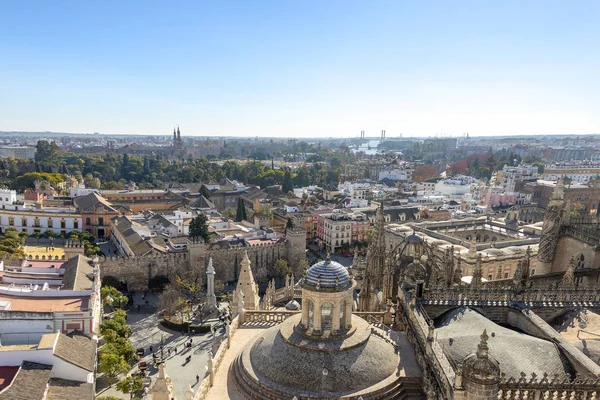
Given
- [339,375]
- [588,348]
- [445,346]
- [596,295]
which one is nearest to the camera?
[339,375]

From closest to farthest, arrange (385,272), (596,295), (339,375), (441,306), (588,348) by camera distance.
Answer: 1. (339,375)
2. (588,348)
3. (441,306)
4. (596,295)
5. (385,272)

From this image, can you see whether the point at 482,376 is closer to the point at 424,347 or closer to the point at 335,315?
the point at 424,347

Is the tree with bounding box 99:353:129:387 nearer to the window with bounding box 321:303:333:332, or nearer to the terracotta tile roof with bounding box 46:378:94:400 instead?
the terracotta tile roof with bounding box 46:378:94:400

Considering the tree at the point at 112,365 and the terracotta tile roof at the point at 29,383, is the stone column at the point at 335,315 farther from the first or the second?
the tree at the point at 112,365

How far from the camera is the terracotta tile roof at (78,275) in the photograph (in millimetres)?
37312

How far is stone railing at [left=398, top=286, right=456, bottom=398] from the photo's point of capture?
36.3 feet

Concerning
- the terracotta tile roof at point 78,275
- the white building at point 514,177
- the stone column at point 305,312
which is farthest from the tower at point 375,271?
the white building at point 514,177

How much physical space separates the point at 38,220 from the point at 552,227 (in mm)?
68235

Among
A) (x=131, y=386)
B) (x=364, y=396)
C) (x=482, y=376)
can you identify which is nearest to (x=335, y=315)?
(x=364, y=396)

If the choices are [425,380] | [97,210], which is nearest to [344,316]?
[425,380]

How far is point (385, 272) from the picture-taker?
21.2m

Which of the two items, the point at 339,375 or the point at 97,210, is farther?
the point at 97,210

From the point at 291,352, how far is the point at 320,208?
67.8 metres

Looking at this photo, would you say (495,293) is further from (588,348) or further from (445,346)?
(445,346)
